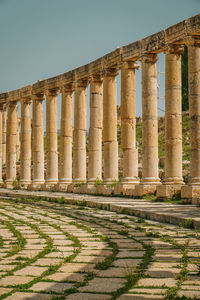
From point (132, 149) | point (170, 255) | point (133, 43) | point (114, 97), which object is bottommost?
point (170, 255)

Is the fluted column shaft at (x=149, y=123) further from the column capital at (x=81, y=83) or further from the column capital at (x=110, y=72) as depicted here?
the column capital at (x=81, y=83)

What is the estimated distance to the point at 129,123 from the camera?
28203 mm

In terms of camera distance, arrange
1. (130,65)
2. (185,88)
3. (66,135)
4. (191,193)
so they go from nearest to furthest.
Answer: (191,193) → (130,65) → (66,135) → (185,88)

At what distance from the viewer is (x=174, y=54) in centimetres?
2461

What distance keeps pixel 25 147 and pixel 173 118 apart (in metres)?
19.1

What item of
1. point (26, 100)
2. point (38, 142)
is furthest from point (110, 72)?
point (26, 100)

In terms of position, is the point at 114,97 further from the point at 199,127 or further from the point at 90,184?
the point at 199,127

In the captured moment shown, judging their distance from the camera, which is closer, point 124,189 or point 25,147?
point 124,189

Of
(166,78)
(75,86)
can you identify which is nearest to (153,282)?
(166,78)

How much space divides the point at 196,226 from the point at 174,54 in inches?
506

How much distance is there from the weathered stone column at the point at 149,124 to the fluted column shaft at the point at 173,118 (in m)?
1.70

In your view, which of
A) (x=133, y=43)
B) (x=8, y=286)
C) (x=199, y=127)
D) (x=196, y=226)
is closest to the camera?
(x=8, y=286)

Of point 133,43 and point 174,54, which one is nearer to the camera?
point 174,54

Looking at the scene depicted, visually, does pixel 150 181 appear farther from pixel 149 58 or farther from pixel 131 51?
pixel 131 51
